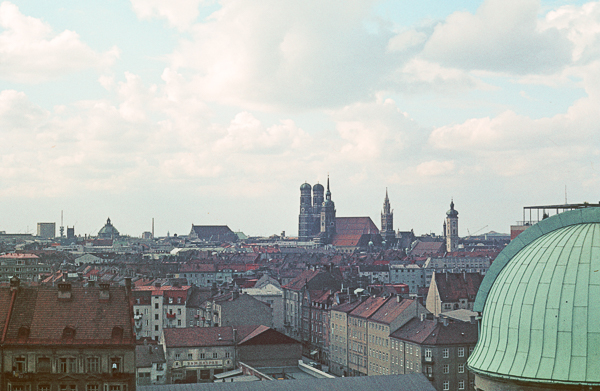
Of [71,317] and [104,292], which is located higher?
[104,292]

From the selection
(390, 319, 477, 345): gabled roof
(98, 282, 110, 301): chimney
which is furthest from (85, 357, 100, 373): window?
(390, 319, 477, 345): gabled roof

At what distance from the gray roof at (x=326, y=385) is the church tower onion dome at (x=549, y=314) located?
95.9ft

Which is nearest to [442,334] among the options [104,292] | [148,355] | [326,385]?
[326,385]

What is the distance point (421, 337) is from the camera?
239 ft

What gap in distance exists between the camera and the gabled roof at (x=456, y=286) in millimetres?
103875

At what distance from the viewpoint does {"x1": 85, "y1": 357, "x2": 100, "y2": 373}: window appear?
41.3m

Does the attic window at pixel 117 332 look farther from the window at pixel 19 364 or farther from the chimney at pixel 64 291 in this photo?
the window at pixel 19 364

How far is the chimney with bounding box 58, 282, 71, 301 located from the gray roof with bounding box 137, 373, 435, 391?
7192 millimetres

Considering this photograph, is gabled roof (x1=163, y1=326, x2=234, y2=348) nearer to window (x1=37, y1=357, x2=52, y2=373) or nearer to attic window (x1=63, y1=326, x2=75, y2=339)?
attic window (x1=63, y1=326, x2=75, y2=339)

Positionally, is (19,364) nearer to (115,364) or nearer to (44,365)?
(44,365)

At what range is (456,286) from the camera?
105938 mm

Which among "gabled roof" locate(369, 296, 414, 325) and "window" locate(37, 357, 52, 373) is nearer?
"window" locate(37, 357, 52, 373)

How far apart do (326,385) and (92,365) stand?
16.0 meters

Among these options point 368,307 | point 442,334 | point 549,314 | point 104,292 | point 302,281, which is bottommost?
point 442,334
